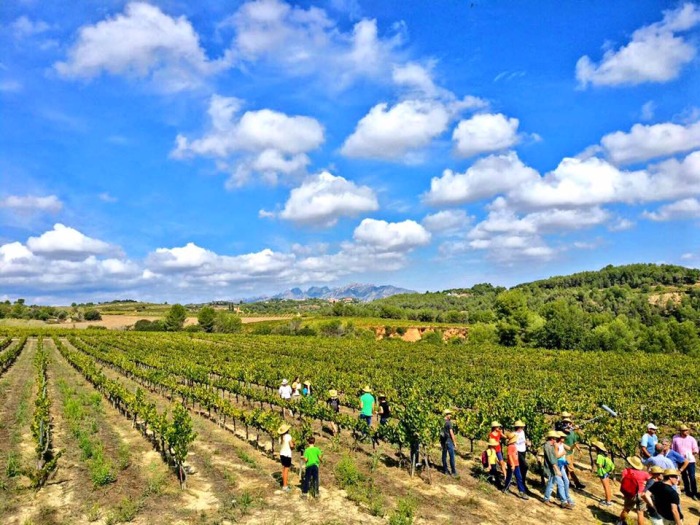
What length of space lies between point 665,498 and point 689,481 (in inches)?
240

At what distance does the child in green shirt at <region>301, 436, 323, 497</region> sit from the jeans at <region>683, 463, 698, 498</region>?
36.7ft

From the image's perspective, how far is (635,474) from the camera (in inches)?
428

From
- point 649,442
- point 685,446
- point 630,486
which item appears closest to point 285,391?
point 649,442

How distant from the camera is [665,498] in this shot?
941 centimetres

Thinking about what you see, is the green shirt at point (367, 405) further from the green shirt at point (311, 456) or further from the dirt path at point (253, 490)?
the green shirt at point (311, 456)

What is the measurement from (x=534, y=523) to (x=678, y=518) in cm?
381

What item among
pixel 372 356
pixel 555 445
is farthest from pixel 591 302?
pixel 555 445

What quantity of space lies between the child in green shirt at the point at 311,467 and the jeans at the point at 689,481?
11180 mm

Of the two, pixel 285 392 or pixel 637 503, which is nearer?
pixel 637 503

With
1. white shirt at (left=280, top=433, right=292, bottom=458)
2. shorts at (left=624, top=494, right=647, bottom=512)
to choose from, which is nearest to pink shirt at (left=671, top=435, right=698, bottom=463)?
shorts at (left=624, top=494, right=647, bottom=512)

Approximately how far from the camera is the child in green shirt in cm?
1312

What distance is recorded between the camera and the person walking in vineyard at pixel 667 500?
9.24 m

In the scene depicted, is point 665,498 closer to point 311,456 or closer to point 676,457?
point 676,457

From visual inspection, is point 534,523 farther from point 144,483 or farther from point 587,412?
point 587,412
